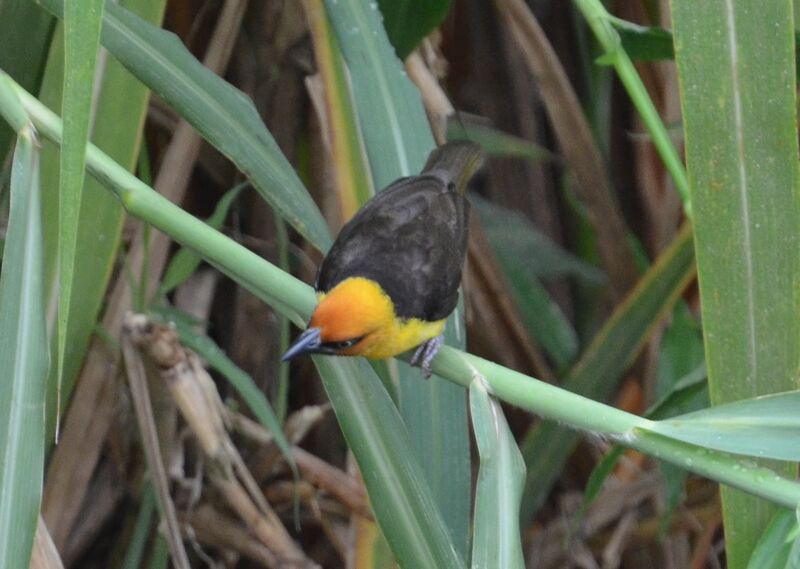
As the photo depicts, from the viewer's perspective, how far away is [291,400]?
6.48 ft

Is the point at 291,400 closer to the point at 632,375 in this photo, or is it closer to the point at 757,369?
the point at 632,375

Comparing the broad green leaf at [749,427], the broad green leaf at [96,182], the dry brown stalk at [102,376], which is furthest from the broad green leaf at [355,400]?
the dry brown stalk at [102,376]

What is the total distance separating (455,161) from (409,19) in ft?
0.77

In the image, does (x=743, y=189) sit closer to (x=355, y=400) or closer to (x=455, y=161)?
(x=355, y=400)

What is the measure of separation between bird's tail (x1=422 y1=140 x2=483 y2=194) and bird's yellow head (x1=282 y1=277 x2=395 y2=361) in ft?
1.02

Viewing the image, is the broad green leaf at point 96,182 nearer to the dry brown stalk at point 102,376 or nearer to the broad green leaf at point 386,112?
the dry brown stalk at point 102,376

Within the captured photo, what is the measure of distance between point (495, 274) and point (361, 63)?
61 centimetres

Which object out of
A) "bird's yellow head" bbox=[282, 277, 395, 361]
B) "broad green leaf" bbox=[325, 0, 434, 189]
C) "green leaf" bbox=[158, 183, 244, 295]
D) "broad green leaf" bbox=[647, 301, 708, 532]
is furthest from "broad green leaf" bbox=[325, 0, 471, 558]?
"broad green leaf" bbox=[647, 301, 708, 532]

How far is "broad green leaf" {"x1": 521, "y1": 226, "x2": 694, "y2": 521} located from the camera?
1.87 meters

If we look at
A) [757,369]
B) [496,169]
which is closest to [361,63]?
[757,369]

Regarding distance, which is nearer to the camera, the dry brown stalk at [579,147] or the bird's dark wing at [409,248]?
the bird's dark wing at [409,248]

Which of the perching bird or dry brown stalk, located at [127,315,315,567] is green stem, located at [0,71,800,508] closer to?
the perching bird

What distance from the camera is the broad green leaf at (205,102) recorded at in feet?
3.88

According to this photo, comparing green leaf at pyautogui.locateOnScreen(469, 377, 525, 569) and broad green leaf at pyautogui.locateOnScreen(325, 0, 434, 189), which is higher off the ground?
broad green leaf at pyautogui.locateOnScreen(325, 0, 434, 189)
